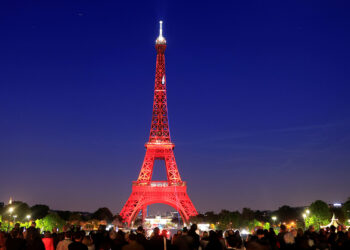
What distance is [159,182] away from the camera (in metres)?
63.3

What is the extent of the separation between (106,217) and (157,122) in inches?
1130

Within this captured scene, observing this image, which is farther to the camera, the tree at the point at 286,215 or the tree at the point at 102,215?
the tree at the point at 286,215

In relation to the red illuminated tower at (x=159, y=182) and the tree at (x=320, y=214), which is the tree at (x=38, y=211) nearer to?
the red illuminated tower at (x=159, y=182)

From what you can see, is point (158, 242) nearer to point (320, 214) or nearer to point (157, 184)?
point (320, 214)

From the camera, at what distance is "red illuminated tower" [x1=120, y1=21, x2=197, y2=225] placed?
59.8m

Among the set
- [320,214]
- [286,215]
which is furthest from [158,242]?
[286,215]

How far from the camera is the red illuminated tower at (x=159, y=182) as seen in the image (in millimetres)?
Result: 59750

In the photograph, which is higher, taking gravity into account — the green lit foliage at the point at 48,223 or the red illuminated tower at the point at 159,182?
the red illuminated tower at the point at 159,182

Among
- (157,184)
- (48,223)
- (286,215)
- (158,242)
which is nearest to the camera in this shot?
(158,242)

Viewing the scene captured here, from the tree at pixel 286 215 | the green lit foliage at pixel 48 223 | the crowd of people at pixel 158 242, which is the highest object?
the tree at pixel 286 215

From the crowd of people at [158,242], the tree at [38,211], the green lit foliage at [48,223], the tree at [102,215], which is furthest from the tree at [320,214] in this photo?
the tree at [38,211]

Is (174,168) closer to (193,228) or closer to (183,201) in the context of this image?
(183,201)

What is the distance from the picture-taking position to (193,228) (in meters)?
10.5

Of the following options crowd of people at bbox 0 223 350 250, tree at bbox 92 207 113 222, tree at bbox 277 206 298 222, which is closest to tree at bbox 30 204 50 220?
tree at bbox 92 207 113 222
